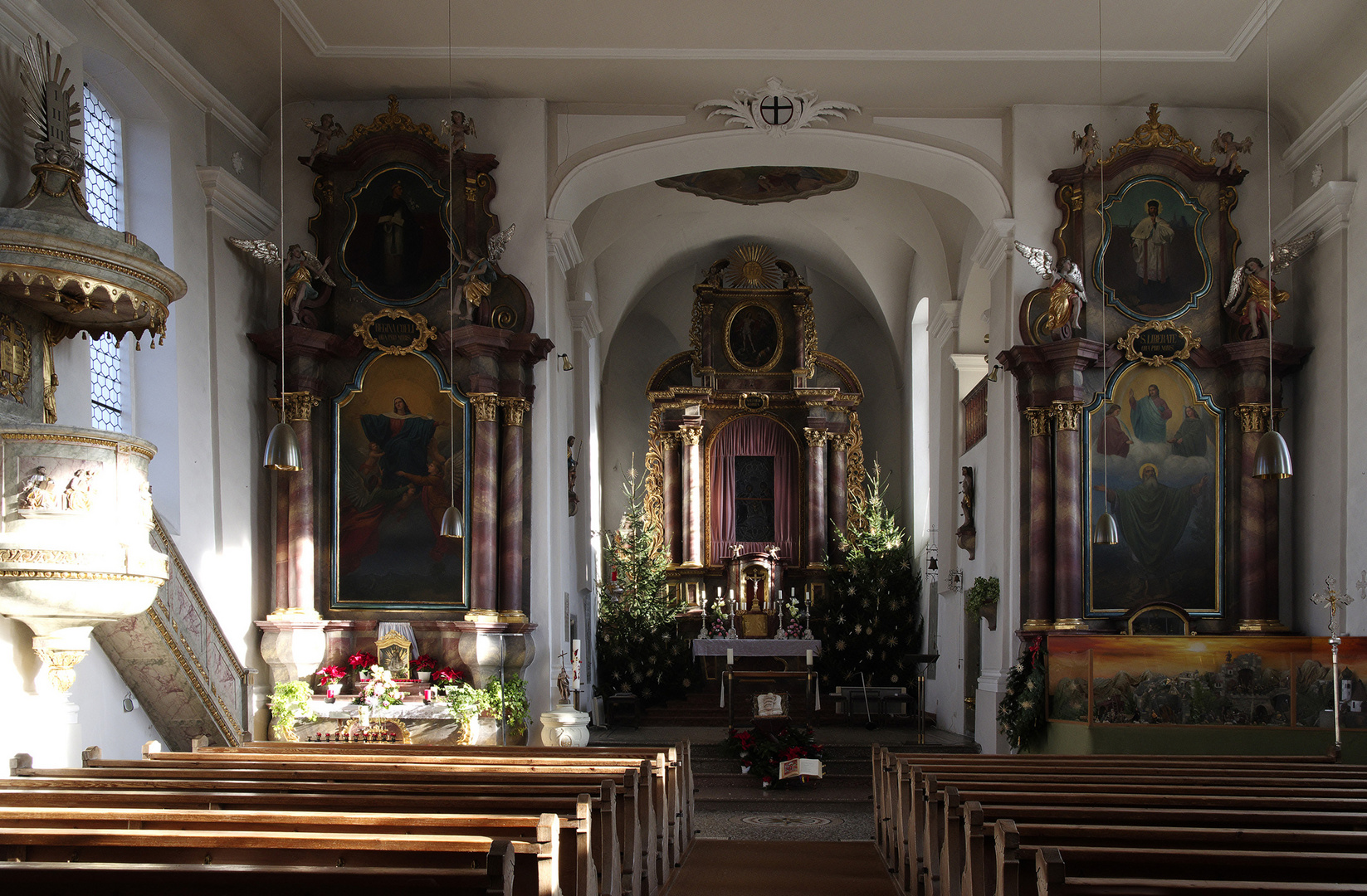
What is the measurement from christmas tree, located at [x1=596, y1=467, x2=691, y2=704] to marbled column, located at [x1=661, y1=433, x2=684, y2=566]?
0.95 meters

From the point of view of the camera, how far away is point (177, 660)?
8.70 meters

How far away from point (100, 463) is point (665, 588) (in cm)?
1209

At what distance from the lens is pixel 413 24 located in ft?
35.3

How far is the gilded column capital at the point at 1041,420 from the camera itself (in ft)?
37.4

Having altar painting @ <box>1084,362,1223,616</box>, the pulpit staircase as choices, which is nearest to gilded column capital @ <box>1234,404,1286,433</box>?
altar painting @ <box>1084,362,1223,616</box>

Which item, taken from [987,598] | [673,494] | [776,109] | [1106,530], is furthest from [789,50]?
[673,494]

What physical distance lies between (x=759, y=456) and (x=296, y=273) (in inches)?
393

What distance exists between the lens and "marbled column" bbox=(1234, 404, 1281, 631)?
1097 centimetres

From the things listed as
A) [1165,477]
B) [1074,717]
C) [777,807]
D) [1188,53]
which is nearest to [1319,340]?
[1165,477]

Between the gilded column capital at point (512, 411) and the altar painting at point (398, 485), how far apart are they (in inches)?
15.5

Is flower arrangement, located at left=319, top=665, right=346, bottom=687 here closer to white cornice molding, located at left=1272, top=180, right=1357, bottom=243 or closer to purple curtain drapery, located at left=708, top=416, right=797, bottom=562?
purple curtain drapery, located at left=708, top=416, right=797, bottom=562

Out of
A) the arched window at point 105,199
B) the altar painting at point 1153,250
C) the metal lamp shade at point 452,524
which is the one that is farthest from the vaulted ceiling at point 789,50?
the metal lamp shade at point 452,524

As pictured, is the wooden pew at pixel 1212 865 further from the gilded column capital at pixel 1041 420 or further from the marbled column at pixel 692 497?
the marbled column at pixel 692 497

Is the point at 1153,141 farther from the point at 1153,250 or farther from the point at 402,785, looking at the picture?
the point at 402,785
